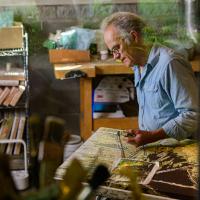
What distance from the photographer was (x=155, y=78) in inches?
74.3

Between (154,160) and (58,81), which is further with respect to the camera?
(58,81)

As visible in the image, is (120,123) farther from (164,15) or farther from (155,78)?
(155,78)

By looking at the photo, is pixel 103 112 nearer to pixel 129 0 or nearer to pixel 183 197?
pixel 129 0

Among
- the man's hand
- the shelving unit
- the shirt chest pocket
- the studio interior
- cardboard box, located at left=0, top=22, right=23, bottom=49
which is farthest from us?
the shelving unit

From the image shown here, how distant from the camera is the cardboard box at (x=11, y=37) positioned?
112 inches

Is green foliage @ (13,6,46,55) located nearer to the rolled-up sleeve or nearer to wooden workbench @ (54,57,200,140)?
wooden workbench @ (54,57,200,140)

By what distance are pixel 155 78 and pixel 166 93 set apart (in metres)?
0.09

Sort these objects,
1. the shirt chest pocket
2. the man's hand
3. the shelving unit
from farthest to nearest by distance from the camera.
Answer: the shelving unit < the shirt chest pocket < the man's hand

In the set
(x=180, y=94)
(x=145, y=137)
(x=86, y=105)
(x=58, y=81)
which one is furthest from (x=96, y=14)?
(x=145, y=137)

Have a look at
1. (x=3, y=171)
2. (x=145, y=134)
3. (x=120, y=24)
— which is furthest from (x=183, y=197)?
(x=120, y=24)

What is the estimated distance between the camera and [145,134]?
168 centimetres

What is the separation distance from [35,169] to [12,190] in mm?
122

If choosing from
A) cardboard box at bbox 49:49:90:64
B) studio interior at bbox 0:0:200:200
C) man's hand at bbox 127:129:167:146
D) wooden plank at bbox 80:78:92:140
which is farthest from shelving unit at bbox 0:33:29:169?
man's hand at bbox 127:129:167:146

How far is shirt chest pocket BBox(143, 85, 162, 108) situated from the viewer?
6.23 ft
